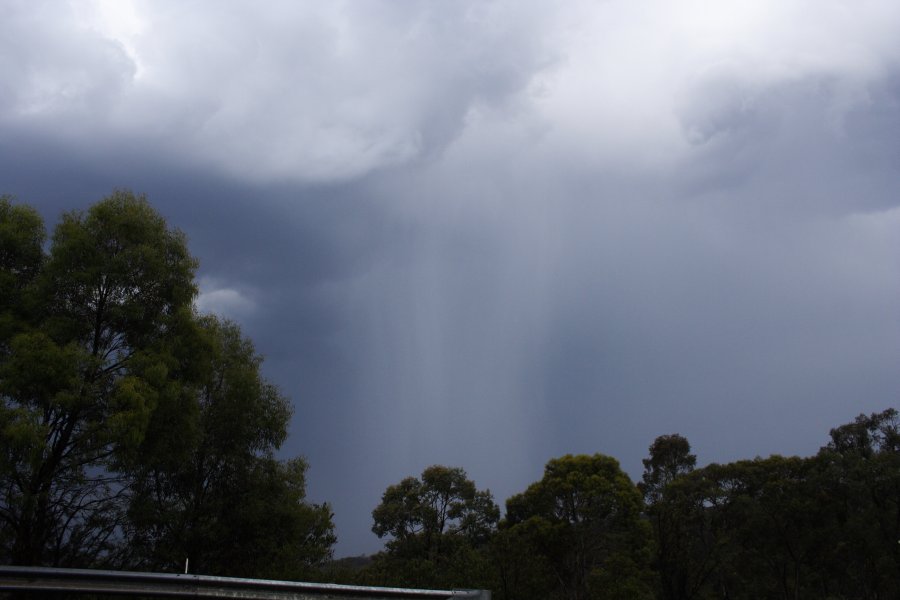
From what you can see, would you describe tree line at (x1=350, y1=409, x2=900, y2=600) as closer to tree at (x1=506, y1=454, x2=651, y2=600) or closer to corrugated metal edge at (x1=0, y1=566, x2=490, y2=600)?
Answer: tree at (x1=506, y1=454, x2=651, y2=600)

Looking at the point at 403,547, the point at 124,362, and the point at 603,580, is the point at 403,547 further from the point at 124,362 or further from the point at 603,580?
the point at 124,362

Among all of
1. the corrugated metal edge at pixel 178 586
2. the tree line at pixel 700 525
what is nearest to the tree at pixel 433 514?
the tree line at pixel 700 525

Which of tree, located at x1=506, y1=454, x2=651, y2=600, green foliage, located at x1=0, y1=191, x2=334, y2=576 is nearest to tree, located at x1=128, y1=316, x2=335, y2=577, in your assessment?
green foliage, located at x1=0, y1=191, x2=334, y2=576

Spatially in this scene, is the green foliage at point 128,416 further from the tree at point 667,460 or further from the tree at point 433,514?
the tree at point 667,460

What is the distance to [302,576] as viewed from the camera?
10.7 meters

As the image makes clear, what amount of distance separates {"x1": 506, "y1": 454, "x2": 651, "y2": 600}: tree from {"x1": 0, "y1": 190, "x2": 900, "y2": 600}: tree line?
0.28 ft

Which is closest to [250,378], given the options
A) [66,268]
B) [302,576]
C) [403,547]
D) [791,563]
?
[66,268]

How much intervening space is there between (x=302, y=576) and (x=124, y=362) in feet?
35.6

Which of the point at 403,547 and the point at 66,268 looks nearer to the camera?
the point at 66,268

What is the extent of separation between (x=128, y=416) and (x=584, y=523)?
2610 cm

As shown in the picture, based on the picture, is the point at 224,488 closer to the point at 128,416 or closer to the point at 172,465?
the point at 172,465

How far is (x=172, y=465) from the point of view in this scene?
2209 cm

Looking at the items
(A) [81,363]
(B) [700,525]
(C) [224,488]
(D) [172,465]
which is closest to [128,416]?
(A) [81,363]

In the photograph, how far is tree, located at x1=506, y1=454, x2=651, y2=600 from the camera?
35.0 meters
